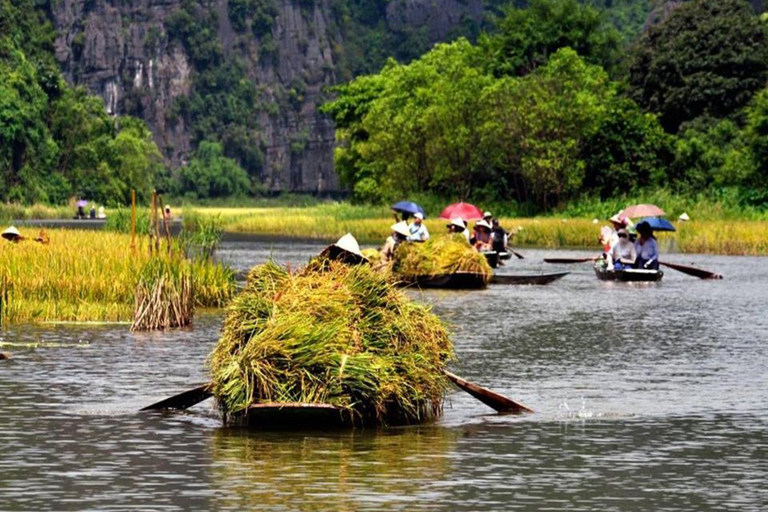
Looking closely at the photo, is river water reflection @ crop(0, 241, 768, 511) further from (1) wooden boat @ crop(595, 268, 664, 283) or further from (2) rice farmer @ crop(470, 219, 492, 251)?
(2) rice farmer @ crop(470, 219, 492, 251)

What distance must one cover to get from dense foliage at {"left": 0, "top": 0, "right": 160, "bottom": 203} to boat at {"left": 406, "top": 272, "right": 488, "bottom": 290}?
94.0 m

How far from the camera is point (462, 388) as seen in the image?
62.7ft

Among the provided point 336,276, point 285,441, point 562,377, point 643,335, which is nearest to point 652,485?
point 285,441

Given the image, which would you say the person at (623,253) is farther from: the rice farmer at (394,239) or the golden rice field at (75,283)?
the golden rice field at (75,283)

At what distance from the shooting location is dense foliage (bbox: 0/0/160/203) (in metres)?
137

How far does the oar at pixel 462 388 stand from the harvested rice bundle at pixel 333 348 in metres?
0.35

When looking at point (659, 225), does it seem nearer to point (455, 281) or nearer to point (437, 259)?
point (455, 281)

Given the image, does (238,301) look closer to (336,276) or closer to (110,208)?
(336,276)

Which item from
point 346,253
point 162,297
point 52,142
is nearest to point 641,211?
point 162,297

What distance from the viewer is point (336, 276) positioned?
62.7 ft

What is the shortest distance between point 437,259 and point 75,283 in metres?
13.5

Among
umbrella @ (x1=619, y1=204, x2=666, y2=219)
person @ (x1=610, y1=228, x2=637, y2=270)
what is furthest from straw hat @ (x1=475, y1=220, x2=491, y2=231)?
person @ (x1=610, y1=228, x2=637, y2=270)

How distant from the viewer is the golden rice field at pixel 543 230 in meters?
64.0

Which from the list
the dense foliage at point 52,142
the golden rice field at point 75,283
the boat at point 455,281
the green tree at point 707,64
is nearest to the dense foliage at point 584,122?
the green tree at point 707,64
